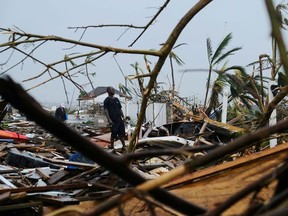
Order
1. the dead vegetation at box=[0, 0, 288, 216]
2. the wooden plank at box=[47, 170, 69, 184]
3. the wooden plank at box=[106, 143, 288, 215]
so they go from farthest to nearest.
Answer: the wooden plank at box=[47, 170, 69, 184]
the wooden plank at box=[106, 143, 288, 215]
the dead vegetation at box=[0, 0, 288, 216]

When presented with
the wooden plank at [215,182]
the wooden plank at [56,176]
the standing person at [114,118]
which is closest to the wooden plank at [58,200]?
the wooden plank at [215,182]

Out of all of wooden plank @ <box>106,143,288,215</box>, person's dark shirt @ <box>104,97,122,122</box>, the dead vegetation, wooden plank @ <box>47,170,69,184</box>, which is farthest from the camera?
person's dark shirt @ <box>104,97,122,122</box>

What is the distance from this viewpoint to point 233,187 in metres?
1.92

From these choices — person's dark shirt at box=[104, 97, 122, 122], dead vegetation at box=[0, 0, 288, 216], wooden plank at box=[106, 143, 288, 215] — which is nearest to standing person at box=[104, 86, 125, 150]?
person's dark shirt at box=[104, 97, 122, 122]

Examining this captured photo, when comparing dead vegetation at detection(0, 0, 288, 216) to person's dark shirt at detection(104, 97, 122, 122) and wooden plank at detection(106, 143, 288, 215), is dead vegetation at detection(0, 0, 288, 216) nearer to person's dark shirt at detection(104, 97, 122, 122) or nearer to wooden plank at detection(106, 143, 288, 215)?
wooden plank at detection(106, 143, 288, 215)

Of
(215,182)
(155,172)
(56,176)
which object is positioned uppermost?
(215,182)

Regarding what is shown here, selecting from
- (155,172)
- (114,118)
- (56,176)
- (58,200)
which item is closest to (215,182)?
(58,200)

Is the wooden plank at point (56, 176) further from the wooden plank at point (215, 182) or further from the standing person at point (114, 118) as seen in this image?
the standing person at point (114, 118)

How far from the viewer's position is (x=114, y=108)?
11.3 metres

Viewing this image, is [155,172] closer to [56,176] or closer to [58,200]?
[56,176]

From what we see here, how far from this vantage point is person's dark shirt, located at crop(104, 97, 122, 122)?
36.5 ft

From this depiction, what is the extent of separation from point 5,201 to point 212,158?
10.1 feet

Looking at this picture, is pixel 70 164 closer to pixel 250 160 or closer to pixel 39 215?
pixel 39 215

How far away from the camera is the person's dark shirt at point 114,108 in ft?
36.5
